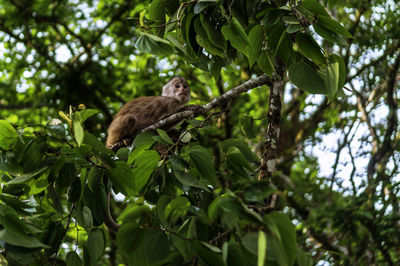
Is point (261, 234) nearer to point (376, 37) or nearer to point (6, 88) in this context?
point (376, 37)

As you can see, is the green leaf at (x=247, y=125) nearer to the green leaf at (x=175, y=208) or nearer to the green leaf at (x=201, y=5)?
the green leaf at (x=201, y=5)

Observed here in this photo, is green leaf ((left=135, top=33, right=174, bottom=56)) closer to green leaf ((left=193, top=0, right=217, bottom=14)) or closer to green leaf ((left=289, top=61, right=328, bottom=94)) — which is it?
green leaf ((left=193, top=0, right=217, bottom=14))

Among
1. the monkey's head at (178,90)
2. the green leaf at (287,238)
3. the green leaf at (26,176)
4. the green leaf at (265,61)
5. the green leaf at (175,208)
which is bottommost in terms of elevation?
the green leaf at (287,238)

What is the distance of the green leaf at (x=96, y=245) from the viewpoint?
6.70 ft

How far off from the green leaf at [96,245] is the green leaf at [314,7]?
1433 mm

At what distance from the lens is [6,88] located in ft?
28.3

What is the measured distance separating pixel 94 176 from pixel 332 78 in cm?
119

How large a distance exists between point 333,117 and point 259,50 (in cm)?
509

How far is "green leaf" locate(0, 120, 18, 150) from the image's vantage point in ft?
6.34

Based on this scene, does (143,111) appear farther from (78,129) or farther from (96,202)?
(78,129)

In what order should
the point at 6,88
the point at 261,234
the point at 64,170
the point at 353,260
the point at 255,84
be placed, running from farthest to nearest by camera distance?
the point at 6,88 < the point at 353,260 < the point at 255,84 < the point at 64,170 < the point at 261,234

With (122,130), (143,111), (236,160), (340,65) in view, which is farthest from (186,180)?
(143,111)

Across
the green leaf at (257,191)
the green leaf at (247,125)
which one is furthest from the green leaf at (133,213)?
the green leaf at (247,125)

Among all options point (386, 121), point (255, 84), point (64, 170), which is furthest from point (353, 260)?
point (64, 170)
